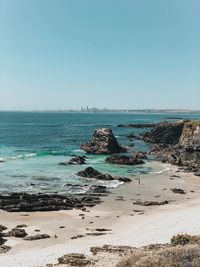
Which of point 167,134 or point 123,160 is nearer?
point 123,160

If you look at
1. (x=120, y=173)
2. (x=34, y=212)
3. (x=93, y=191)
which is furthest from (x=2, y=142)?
(x=34, y=212)

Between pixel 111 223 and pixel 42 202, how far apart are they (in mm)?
8966

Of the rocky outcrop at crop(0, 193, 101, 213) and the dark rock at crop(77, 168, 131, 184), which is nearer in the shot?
the rocky outcrop at crop(0, 193, 101, 213)

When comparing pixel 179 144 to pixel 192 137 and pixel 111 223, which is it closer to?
pixel 192 137

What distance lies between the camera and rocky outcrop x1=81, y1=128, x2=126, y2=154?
299ft

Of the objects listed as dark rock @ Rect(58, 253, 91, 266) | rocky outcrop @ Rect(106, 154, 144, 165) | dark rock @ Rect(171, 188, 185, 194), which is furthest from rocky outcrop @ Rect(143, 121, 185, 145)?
dark rock @ Rect(58, 253, 91, 266)

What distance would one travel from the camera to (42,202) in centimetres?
4447

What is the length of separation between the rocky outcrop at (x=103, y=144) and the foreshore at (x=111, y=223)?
34.7 meters

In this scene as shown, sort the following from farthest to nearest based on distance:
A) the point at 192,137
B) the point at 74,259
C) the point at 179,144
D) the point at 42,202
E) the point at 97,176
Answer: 1. the point at 179,144
2. the point at 192,137
3. the point at 97,176
4. the point at 42,202
5. the point at 74,259

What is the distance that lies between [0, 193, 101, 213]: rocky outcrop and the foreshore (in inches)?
40.5

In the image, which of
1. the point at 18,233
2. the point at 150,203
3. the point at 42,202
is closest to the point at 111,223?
the point at 18,233

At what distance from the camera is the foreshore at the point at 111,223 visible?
95.0 ft

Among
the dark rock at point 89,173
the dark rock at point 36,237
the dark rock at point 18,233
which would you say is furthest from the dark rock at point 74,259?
the dark rock at point 89,173

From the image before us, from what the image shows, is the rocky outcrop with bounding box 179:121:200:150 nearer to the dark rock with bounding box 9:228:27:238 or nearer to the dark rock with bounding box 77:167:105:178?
the dark rock with bounding box 77:167:105:178
